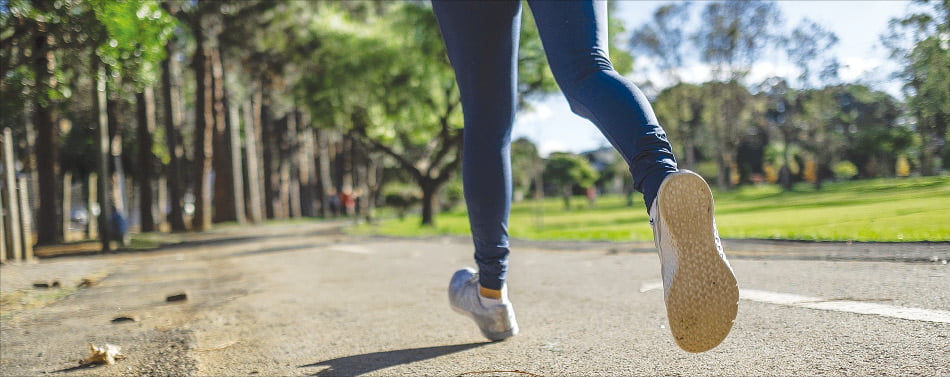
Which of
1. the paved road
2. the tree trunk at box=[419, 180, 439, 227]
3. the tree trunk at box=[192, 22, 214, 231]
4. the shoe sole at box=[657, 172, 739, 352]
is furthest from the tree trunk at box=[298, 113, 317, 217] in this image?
the shoe sole at box=[657, 172, 739, 352]

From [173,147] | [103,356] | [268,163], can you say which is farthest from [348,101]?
[103,356]

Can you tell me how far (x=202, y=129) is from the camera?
77.8 feet

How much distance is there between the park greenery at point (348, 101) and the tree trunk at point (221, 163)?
8cm

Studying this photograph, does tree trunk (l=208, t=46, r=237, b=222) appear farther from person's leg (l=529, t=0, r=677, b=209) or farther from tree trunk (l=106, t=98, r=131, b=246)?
person's leg (l=529, t=0, r=677, b=209)

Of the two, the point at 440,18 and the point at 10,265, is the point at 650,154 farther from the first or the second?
the point at 10,265

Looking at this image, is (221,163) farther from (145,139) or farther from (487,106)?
(487,106)

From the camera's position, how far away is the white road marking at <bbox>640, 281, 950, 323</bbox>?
187 cm

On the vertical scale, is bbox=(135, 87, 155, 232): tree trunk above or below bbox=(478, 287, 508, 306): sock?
above

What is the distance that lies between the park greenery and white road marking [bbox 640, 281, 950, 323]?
1.30 ft

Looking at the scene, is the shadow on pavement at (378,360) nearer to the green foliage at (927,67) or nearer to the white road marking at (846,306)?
the white road marking at (846,306)

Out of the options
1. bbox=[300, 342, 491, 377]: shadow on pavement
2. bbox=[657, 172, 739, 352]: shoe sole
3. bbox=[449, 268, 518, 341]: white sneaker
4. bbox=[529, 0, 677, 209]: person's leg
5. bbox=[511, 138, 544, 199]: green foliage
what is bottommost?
bbox=[300, 342, 491, 377]: shadow on pavement

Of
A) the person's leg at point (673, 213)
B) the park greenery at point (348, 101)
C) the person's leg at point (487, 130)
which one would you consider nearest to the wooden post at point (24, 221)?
the park greenery at point (348, 101)

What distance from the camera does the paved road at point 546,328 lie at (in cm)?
176

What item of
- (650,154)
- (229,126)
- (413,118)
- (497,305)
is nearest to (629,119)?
(650,154)
